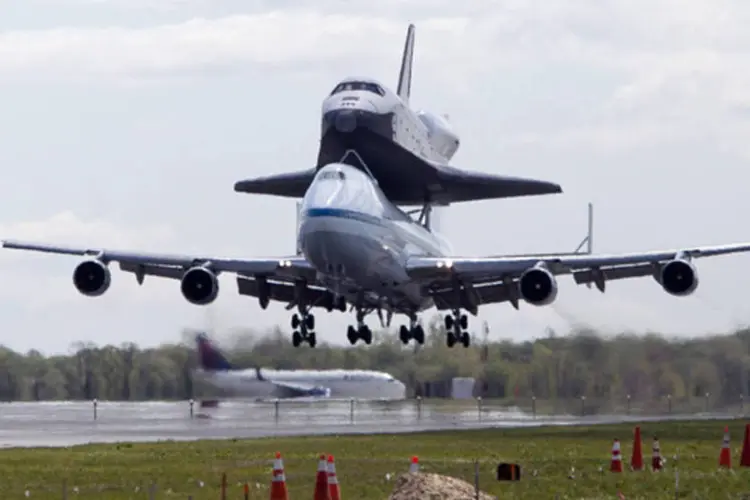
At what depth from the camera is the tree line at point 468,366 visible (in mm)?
59938

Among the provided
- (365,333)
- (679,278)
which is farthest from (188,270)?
(679,278)

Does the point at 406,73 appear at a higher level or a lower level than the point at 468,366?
higher

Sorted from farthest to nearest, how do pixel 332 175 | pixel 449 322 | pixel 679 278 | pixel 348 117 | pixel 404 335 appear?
1. pixel 348 117
2. pixel 449 322
3. pixel 404 335
4. pixel 679 278
5. pixel 332 175

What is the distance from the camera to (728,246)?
5372cm

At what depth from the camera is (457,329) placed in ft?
203

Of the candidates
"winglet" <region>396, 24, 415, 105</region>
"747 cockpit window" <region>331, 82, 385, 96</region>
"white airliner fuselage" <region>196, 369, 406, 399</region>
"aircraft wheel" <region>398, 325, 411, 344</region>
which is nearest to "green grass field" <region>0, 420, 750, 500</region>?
"aircraft wheel" <region>398, 325, 411, 344</region>

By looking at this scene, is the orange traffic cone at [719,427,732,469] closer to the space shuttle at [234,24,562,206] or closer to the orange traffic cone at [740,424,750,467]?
the orange traffic cone at [740,424,750,467]

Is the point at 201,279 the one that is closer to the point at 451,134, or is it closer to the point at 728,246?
the point at 728,246

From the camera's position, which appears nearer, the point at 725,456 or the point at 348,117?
the point at 725,456

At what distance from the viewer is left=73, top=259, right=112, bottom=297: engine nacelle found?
53812mm

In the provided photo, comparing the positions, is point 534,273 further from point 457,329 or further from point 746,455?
point 746,455

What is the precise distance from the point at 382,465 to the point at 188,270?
21.9 metres

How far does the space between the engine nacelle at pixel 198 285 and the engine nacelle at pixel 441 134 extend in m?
26.5

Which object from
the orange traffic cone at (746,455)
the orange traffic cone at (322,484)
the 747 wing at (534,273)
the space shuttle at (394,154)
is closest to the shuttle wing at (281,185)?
the space shuttle at (394,154)
